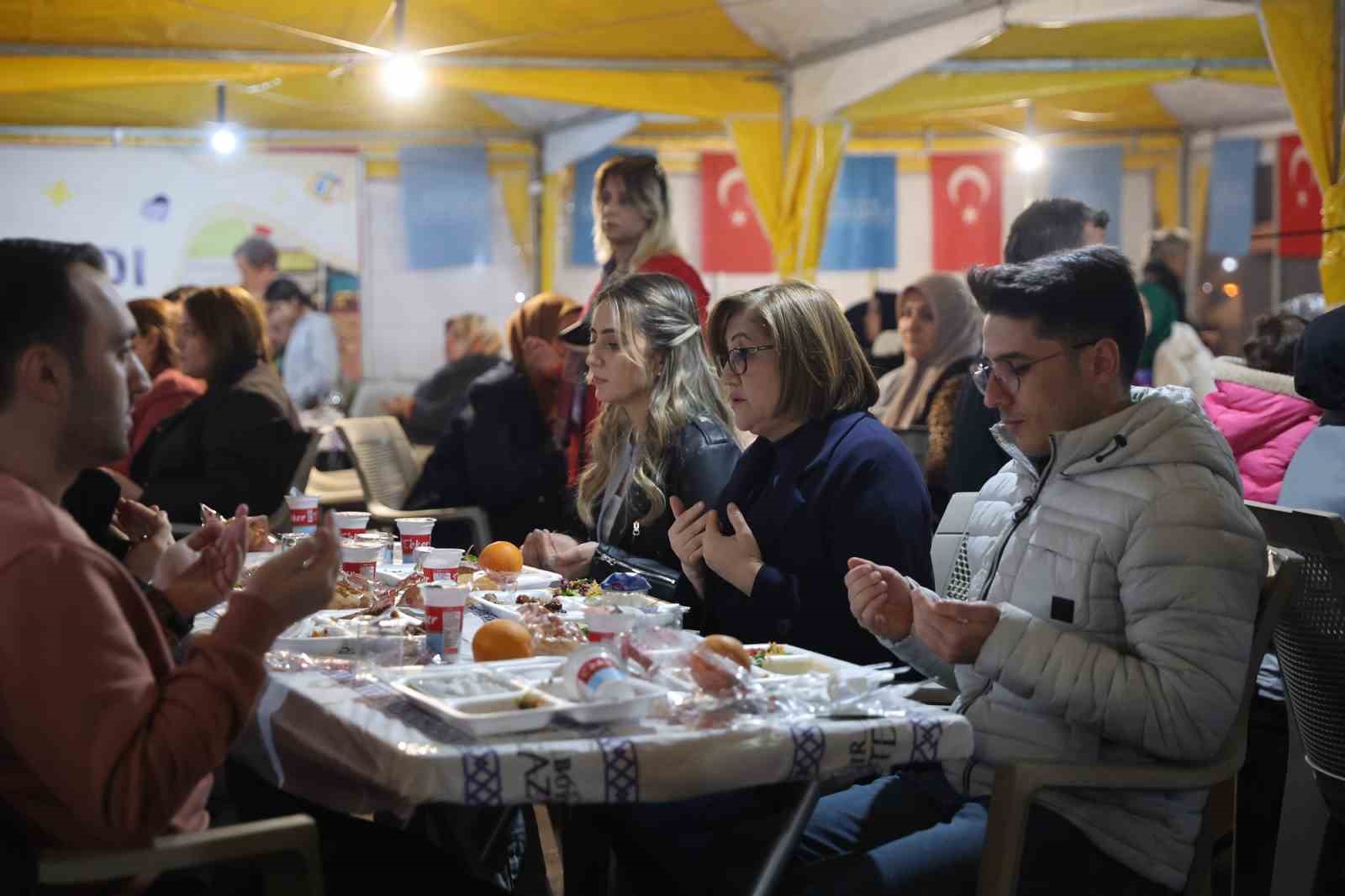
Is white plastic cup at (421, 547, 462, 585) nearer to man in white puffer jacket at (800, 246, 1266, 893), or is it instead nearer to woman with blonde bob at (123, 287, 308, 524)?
man in white puffer jacket at (800, 246, 1266, 893)

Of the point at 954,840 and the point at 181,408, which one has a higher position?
the point at 181,408

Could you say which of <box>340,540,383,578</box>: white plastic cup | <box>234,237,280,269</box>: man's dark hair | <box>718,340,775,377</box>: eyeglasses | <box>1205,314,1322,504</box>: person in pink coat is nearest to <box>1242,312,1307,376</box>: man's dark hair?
<box>1205,314,1322,504</box>: person in pink coat

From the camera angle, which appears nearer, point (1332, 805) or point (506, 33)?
point (1332, 805)

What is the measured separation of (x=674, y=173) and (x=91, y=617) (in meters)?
11.1

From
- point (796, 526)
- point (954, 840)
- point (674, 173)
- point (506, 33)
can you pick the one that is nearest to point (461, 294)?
point (674, 173)

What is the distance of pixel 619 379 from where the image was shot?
150 inches

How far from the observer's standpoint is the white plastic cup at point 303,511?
3756 millimetres

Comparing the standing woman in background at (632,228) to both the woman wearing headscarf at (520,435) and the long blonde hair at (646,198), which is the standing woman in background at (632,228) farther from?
the woman wearing headscarf at (520,435)

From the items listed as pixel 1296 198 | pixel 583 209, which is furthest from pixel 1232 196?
pixel 583 209

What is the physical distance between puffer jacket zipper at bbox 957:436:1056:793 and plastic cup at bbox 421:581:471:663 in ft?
2.93

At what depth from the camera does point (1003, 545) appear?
2543mm

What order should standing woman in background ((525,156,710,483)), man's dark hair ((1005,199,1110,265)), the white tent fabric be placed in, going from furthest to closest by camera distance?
1. the white tent fabric
2. standing woman in background ((525,156,710,483))
3. man's dark hair ((1005,199,1110,265))

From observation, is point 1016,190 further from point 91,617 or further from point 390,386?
point 91,617

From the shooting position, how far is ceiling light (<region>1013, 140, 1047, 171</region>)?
38.2 feet
